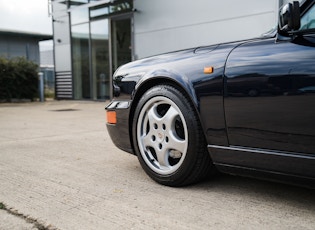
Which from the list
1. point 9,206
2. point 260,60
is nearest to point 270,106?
point 260,60

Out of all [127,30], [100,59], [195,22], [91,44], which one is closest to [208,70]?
[195,22]

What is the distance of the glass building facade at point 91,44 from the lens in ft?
42.1

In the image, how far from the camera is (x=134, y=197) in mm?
2836

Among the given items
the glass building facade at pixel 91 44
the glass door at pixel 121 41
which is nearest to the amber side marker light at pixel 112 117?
the glass building facade at pixel 91 44

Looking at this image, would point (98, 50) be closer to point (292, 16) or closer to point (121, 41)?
point (121, 41)

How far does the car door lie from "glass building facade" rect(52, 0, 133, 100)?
10.1 metres

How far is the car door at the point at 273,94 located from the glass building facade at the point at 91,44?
33.2ft

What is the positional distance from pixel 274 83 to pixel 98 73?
39.5ft

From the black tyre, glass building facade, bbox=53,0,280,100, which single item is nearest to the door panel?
the black tyre

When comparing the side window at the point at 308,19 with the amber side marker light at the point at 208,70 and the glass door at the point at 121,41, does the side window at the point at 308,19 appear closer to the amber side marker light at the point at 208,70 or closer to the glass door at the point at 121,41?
the amber side marker light at the point at 208,70

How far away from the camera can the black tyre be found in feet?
9.24

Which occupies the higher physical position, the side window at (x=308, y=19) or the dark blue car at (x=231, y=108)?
the side window at (x=308, y=19)

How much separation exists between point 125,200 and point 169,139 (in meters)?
0.58

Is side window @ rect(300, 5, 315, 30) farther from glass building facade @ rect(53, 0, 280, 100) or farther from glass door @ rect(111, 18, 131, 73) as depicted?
glass door @ rect(111, 18, 131, 73)
